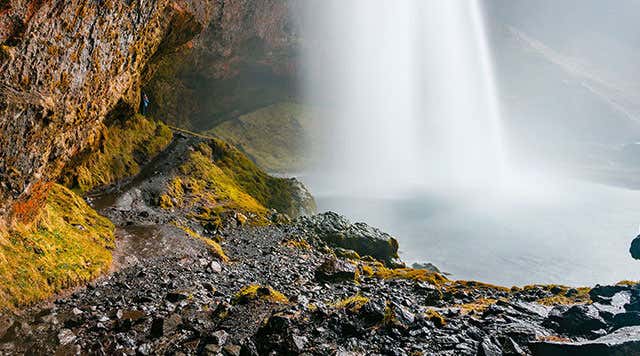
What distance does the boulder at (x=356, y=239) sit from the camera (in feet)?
112

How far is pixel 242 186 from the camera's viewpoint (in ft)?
149

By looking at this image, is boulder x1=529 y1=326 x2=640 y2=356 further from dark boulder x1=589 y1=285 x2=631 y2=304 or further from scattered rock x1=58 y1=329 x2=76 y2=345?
scattered rock x1=58 y1=329 x2=76 y2=345

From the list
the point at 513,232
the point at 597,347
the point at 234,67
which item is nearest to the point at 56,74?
the point at 597,347

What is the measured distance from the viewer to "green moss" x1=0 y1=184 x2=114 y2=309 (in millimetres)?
10570

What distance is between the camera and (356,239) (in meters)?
35.2

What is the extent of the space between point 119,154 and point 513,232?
216ft

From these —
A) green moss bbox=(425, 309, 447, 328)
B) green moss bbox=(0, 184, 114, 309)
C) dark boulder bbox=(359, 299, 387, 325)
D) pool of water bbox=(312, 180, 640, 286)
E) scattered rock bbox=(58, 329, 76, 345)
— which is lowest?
scattered rock bbox=(58, 329, 76, 345)

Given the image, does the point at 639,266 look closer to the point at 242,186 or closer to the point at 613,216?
the point at 613,216

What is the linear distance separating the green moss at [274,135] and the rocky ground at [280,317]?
128 m

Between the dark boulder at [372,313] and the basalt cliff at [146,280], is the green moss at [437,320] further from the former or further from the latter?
the dark boulder at [372,313]

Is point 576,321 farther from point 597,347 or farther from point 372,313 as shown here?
point 372,313

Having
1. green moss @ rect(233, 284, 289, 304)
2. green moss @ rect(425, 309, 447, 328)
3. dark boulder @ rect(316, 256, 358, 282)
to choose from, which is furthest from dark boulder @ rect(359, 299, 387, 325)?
dark boulder @ rect(316, 256, 358, 282)

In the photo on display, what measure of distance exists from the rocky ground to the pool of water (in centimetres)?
3785

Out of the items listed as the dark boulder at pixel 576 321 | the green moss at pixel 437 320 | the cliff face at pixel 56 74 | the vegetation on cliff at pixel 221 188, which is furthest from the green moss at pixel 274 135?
the dark boulder at pixel 576 321
